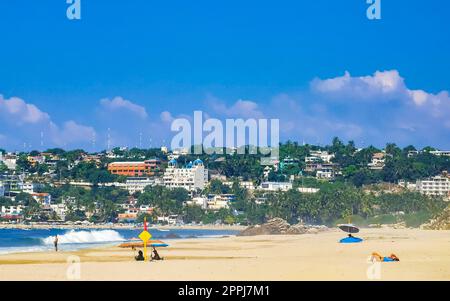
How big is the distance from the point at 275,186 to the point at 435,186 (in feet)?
102

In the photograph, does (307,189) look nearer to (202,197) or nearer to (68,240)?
(202,197)

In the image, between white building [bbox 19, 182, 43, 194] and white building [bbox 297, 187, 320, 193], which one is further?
white building [bbox 19, 182, 43, 194]

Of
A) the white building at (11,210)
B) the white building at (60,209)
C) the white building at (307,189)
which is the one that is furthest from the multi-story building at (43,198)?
the white building at (307,189)

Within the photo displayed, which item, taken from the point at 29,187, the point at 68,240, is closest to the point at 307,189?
the point at 29,187

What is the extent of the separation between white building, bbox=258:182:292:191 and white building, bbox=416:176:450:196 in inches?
1000

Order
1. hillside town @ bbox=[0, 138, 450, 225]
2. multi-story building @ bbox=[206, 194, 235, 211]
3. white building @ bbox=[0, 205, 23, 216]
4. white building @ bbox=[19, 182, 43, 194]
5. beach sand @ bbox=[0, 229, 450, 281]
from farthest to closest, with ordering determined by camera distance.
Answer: white building @ bbox=[19, 182, 43, 194] < multi-story building @ bbox=[206, 194, 235, 211] < white building @ bbox=[0, 205, 23, 216] < hillside town @ bbox=[0, 138, 450, 225] < beach sand @ bbox=[0, 229, 450, 281]

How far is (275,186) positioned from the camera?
7613 inches

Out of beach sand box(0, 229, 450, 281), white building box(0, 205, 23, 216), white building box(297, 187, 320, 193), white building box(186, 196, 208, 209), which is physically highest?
beach sand box(0, 229, 450, 281)

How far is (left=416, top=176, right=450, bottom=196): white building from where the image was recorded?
181250mm

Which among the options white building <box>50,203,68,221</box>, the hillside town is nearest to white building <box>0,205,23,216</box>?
the hillside town

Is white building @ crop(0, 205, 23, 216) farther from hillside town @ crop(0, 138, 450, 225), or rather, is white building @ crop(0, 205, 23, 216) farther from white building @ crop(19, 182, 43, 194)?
white building @ crop(19, 182, 43, 194)

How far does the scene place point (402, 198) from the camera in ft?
506

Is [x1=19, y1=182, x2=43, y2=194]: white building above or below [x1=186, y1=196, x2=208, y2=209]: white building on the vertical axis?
above

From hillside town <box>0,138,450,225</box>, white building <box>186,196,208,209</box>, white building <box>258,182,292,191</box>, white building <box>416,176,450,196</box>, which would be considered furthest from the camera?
white building <box>258,182,292,191</box>
